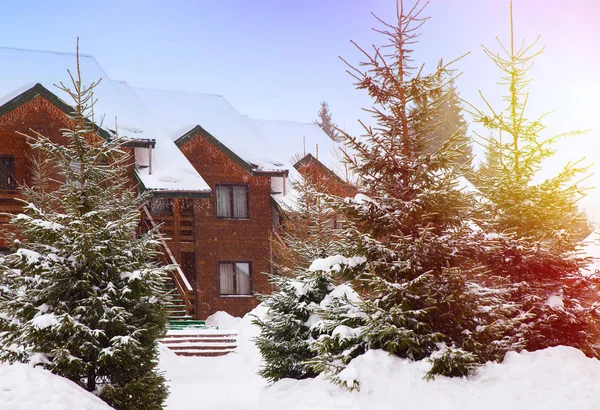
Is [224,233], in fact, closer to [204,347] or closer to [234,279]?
[234,279]

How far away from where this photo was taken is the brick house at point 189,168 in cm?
A: 2152

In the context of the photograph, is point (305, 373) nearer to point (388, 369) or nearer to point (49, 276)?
point (388, 369)

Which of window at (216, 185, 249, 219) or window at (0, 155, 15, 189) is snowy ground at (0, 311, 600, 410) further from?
window at (216, 185, 249, 219)

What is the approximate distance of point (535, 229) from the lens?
36.5ft

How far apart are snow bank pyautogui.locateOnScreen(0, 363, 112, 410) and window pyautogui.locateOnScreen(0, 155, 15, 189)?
15698 millimetres

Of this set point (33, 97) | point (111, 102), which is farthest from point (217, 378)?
point (111, 102)

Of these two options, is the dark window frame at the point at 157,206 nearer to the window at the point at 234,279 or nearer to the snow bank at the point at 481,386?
the window at the point at 234,279

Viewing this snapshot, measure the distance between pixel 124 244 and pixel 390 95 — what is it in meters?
4.72

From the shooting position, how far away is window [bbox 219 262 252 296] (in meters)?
25.4

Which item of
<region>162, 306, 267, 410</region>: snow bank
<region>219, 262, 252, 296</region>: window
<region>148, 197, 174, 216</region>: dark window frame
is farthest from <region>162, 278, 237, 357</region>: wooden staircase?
<region>219, 262, 252, 296</region>: window

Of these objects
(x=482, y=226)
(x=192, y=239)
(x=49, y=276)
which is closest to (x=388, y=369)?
(x=482, y=226)

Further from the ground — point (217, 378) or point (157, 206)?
point (157, 206)

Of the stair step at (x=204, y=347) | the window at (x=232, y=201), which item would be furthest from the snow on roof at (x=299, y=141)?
the stair step at (x=204, y=347)

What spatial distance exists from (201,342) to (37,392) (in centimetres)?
1219
